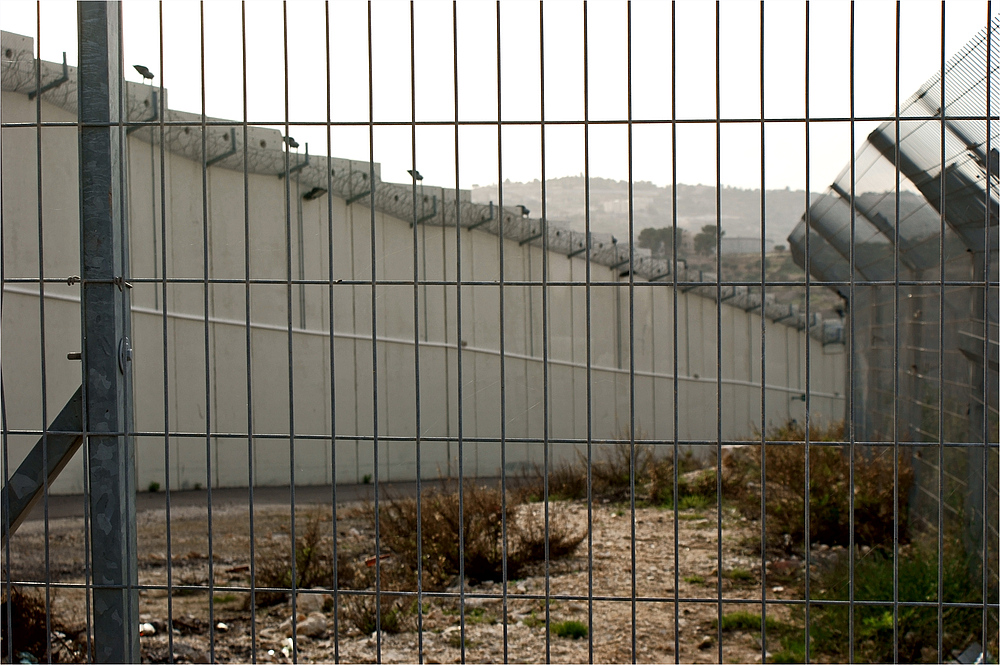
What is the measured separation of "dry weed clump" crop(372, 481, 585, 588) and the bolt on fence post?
317cm

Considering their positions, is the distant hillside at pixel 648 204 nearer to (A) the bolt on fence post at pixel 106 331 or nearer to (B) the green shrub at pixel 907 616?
(B) the green shrub at pixel 907 616

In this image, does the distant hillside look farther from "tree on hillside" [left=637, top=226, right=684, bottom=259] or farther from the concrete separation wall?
the concrete separation wall

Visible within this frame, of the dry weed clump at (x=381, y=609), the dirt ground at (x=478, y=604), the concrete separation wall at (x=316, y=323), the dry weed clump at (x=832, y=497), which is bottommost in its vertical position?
the dirt ground at (x=478, y=604)

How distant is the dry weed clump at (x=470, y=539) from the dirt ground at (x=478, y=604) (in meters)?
0.14

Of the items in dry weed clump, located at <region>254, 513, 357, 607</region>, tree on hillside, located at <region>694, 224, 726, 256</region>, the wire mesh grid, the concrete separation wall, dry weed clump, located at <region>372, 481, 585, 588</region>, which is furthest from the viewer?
tree on hillside, located at <region>694, 224, 726, 256</region>

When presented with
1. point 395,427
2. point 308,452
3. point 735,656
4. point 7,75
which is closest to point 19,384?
point 7,75

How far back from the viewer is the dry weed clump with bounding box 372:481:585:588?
6.06m

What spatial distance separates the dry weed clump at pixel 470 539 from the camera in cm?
606

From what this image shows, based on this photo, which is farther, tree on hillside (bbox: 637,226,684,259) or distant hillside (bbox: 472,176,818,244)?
tree on hillside (bbox: 637,226,684,259)

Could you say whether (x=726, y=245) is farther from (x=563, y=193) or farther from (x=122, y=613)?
(x=122, y=613)

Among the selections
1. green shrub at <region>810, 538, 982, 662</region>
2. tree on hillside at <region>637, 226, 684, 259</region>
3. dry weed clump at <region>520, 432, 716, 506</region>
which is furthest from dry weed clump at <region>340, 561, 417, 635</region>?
tree on hillside at <region>637, 226, 684, 259</region>

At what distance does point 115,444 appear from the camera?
2.78m

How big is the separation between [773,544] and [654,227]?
7.71m

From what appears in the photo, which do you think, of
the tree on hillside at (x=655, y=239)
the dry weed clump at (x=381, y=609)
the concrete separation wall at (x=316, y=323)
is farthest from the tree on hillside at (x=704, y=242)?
the dry weed clump at (x=381, y=609)
